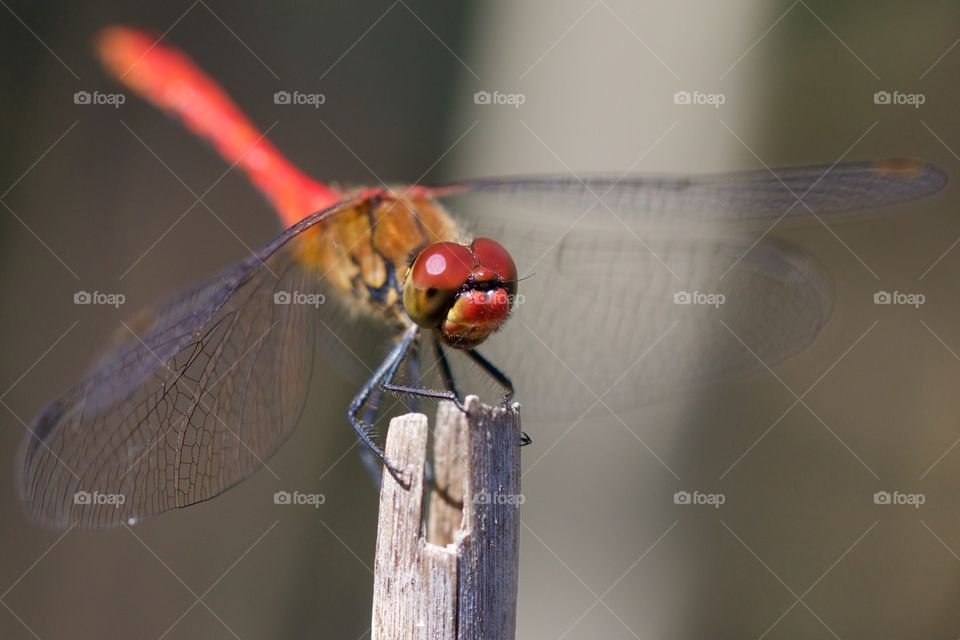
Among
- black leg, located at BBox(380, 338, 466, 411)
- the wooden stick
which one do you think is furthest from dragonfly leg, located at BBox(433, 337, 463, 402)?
the wooden stick

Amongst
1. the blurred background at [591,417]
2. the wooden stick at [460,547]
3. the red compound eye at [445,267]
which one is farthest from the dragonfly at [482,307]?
the blurred background at [591,417]

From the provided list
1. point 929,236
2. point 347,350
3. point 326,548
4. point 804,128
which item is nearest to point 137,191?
point 347,350

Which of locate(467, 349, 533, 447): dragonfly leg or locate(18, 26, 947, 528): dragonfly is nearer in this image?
locate(18, 26, 947, 528): dragonfly

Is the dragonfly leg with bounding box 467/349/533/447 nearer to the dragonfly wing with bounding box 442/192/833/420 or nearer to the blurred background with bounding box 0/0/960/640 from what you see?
the dragonfly wing with bounding box 442/192/833/420

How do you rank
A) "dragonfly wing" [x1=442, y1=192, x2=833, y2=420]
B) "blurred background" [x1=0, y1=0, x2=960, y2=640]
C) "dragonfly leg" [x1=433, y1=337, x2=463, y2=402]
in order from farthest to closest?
"blurred background" [x1=0, y1=0, x2=960, y2=640] → "dragonfly wing" [x1=442, y1=192, x2=833, y2=420] → "dragonfly leg" [x1=433, y1=337, x2=463, y2=402]

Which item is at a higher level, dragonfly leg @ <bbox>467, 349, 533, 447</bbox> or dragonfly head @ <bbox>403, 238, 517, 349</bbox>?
dragonfly head @ <bbox>403, 238, 517, 349</bbox>

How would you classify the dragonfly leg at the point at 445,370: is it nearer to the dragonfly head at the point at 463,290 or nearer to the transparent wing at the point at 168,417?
the dragonfly head at the point at 463,290

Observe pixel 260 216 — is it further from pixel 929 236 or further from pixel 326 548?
pixel 929 236
